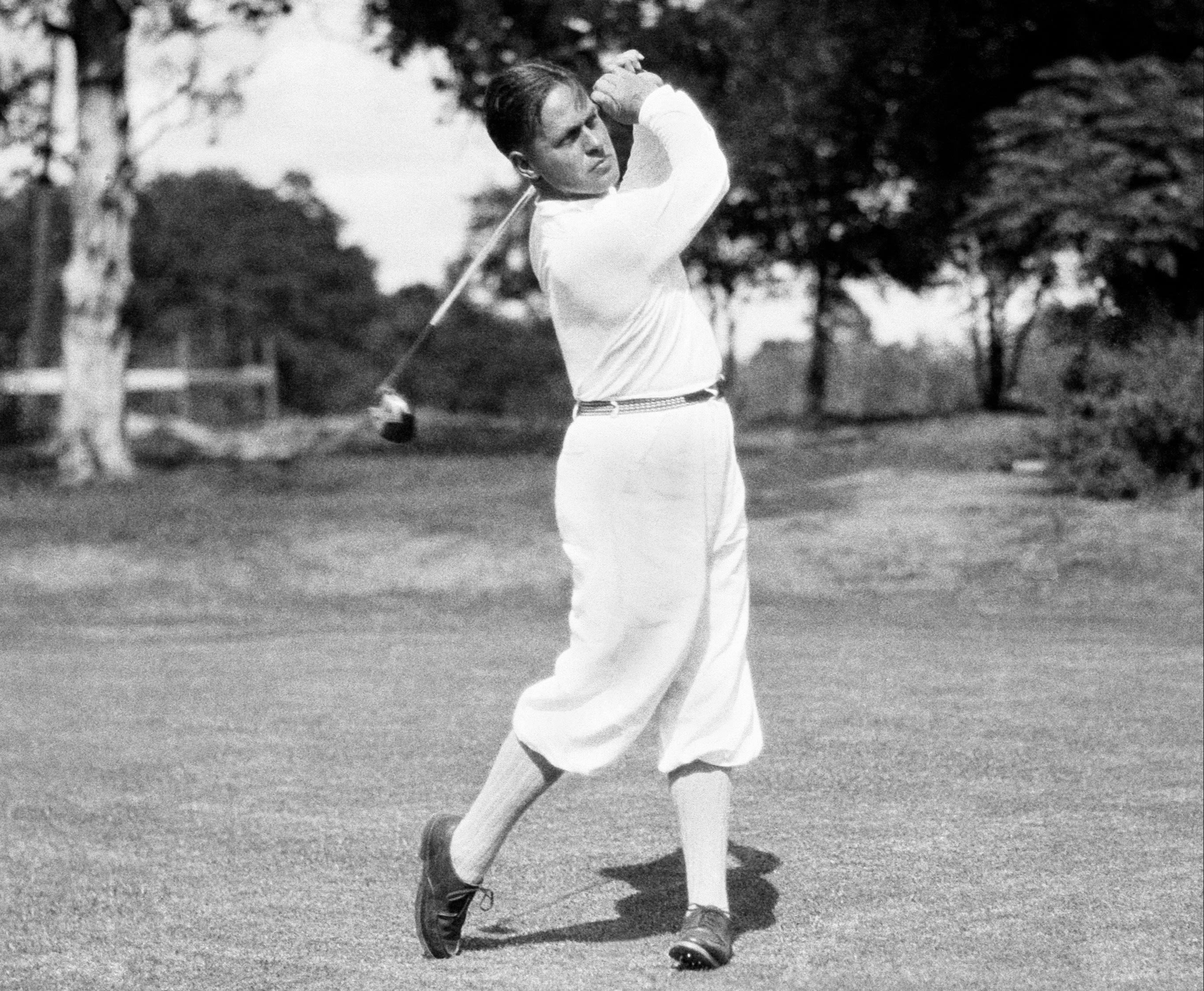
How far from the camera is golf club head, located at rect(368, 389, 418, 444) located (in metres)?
5.01

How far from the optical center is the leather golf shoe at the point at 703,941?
476 centimetres

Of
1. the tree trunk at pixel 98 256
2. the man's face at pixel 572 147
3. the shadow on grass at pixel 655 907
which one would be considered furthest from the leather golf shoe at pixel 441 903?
the tree trunk at pixel 98 256

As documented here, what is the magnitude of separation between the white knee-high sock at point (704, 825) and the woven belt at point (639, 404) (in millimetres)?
791

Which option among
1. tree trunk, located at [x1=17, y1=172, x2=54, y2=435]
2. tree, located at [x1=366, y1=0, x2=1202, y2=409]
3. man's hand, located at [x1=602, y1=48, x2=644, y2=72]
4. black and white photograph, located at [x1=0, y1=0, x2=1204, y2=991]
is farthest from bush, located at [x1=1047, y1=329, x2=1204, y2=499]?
tree trunk, located at [x1=17, y1=172, x2=54, y2=435]

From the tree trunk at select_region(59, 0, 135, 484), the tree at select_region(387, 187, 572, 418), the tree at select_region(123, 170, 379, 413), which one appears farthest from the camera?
the tree at select_region(123, 170, 379, 413)

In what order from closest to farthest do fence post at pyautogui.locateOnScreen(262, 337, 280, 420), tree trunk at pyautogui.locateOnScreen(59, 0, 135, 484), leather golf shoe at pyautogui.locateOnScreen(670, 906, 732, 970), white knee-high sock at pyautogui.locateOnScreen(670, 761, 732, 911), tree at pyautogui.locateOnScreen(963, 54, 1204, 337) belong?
leather golf shoe at pyautogui.locateOnScreen(670, 906, 732, 970) → white knee-high sock at pyautogui.locateOnScreen(670, 761, 732, 911) → tree at pyautogui.locateOnScreen(963, 54, 1204, 337) → tree trunk at pyautogui.locateOnScreen(59, 0, 135, 484) → fence post at pyautogui.locateOnScreen(262, 337, 280, 420)

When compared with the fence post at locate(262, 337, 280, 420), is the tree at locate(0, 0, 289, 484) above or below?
above

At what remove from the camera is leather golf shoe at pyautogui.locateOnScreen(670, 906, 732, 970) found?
15.6 ft

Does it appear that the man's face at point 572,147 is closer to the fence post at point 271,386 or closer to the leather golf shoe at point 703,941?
the leather golf shoe at point 703,941

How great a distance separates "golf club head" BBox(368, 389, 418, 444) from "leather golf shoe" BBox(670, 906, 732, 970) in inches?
48.6

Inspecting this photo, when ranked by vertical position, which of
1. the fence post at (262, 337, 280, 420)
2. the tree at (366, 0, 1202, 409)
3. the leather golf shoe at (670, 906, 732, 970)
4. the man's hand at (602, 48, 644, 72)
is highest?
the tree at (366, 0, 1202, 409)

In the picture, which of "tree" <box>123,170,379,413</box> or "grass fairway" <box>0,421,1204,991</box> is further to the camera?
"tree" <box>123,170,379,413</box>

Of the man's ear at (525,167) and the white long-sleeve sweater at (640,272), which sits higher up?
the man's ear at (525,167)

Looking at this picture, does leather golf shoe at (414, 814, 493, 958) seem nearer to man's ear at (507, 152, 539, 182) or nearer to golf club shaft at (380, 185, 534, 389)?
golf club shaft at (380, 185, 534, 389)
